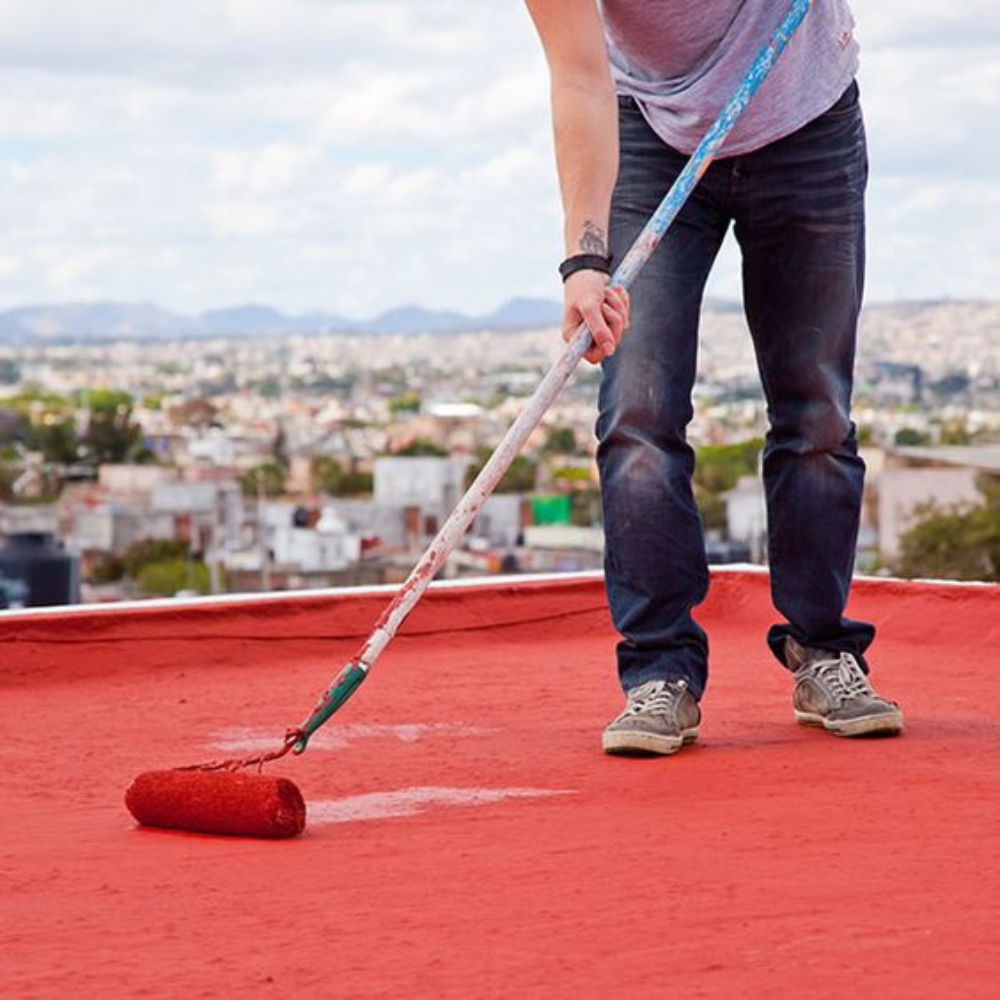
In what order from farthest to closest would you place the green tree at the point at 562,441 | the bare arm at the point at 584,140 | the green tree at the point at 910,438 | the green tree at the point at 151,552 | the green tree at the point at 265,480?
the green tree at the point at 265,480
the green tree at the point at 562,441
the green tree at the point at 151,552
the green tree at the point at 910,438
the bare arm at the point at 584,140

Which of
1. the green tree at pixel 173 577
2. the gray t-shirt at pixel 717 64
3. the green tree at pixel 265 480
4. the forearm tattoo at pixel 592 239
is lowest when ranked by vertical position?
the green tree at pixel 173 577

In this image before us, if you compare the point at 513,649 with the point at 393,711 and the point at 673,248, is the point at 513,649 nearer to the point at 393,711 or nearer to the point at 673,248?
the point at 393,711

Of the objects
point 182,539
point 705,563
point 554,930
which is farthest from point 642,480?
point 182,539

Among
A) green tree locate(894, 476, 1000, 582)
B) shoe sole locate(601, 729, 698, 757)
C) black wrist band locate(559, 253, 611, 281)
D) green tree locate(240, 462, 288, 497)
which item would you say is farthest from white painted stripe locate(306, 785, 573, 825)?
green tree locate(240, 462, 288, 497)

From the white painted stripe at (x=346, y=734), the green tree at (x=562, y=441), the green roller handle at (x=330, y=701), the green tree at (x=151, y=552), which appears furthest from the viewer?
the green tree at (x=562, y=441)

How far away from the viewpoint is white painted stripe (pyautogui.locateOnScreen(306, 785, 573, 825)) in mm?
2768

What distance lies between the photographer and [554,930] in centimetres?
209

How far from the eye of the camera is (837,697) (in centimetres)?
330

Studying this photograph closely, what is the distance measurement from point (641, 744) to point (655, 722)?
0.15 ft

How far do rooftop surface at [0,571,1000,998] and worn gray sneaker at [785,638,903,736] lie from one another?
0.05 meters

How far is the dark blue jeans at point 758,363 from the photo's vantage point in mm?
3262

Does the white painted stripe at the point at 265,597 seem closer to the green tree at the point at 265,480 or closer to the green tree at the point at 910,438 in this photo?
the green tree at the point at 910,438

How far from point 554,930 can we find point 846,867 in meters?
0.40

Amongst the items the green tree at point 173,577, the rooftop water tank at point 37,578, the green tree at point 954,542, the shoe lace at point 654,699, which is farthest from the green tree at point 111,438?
the shoe lace at point 654,699
